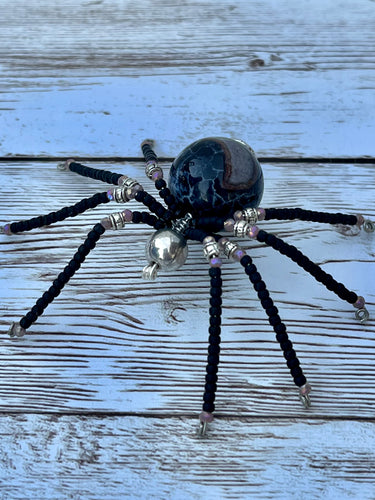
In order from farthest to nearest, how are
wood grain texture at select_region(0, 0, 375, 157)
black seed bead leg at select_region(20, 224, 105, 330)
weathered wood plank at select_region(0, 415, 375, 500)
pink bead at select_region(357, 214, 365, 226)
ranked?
1. wood grain texture at select_region(0, 0, 375, 157)
2. pink bead at select_region(357, 214, 365, 226)
3. black seed bead leg at select_region(20, 224, 105, 330)
4. weathered wood plank at select_region(0, 415, 375, 500)

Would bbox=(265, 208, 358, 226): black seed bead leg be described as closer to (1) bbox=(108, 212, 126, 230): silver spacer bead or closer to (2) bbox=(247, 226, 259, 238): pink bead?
(2) bbox=(247, 226, 259, 238): pink bead

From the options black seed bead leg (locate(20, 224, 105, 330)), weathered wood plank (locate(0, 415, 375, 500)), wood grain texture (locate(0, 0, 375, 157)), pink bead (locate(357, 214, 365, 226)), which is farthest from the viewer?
wood grain texture (locate(0, 0, 375, 157))

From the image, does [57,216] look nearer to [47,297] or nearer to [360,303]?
[47,297]

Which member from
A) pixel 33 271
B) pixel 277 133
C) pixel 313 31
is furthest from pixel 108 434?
pixel 313 31

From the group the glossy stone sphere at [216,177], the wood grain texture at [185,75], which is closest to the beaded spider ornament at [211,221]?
the glossy stone sphere at [216,177]

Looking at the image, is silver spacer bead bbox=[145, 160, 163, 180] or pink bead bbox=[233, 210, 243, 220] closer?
pink bead bbox=[233, 210, 243, 220]

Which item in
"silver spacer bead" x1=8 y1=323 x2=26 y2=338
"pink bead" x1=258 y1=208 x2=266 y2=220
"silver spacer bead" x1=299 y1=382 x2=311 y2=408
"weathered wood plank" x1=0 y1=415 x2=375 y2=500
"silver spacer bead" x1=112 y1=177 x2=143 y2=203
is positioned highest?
"silver spacer bead" x1=112 y1=177 x2=143 y2=203

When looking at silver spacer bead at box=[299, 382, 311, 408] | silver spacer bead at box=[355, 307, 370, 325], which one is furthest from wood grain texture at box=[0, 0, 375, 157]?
silver spacer bead at box=[299, 382, 311, 408]
